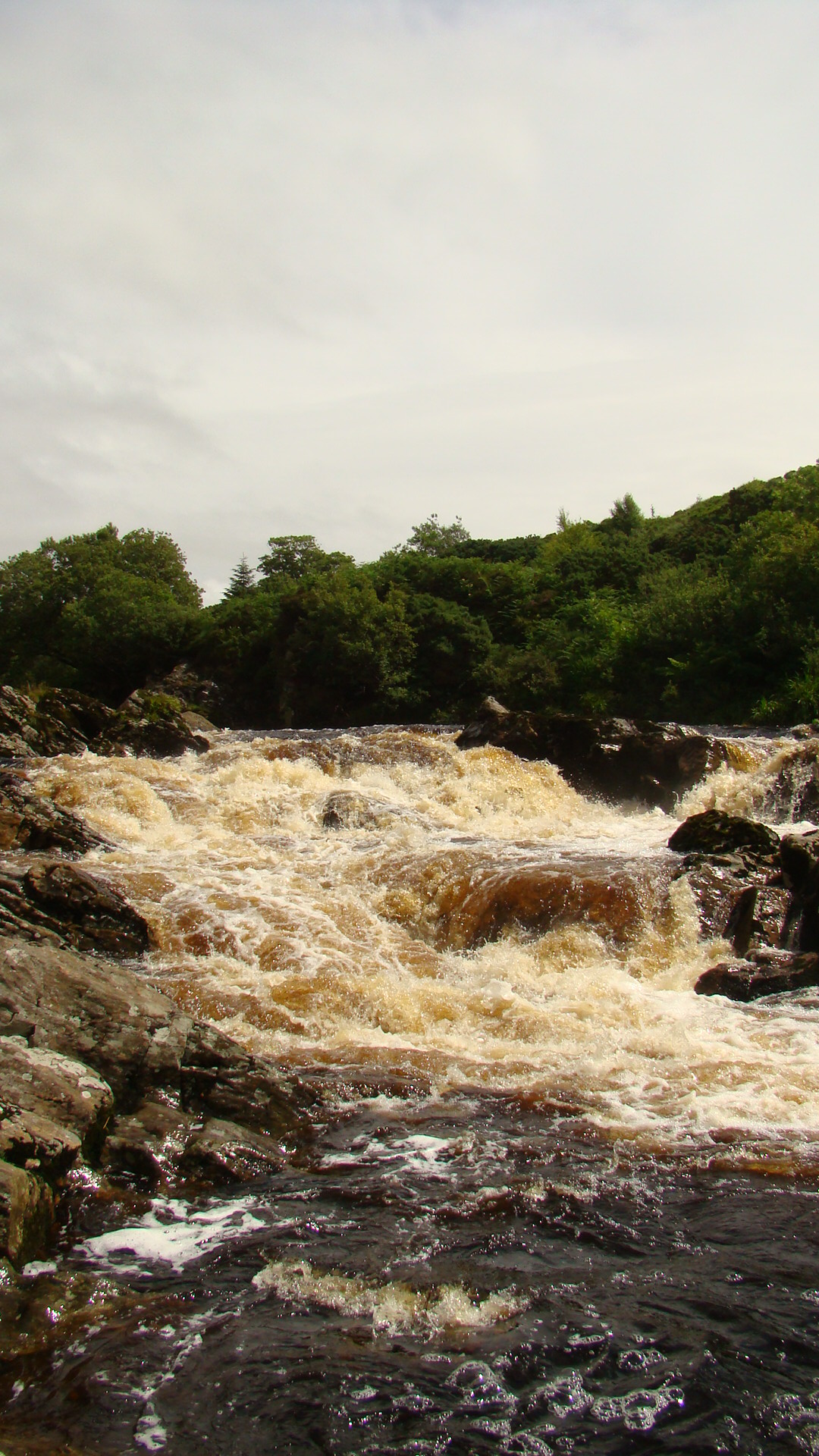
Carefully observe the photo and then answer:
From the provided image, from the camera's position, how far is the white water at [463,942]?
20.7 feet

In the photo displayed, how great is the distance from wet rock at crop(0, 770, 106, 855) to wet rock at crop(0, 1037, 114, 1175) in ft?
23.7

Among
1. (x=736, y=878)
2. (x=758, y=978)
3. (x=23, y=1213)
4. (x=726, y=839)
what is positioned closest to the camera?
(x=23, y=1213)

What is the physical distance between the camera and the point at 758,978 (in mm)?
8297

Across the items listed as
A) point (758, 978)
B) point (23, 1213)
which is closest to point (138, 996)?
point (23, 1213)

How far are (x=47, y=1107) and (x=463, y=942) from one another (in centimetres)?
597

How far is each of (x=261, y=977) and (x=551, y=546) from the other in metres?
41.9

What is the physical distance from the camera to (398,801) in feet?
52.0

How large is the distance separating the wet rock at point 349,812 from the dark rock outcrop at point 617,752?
5.37 metres

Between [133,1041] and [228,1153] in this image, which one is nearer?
[228,1153]

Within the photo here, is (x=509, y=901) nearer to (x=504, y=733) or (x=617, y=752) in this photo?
(x=617, y=752)

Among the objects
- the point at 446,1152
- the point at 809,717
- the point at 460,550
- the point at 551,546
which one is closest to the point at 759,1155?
the point at 446,1152

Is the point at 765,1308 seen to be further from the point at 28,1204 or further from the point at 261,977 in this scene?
the point at 261,977

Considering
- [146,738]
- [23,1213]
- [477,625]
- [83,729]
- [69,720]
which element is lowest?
[23,1213]

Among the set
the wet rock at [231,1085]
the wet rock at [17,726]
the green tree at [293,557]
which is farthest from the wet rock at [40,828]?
the green tree at [293,557]
